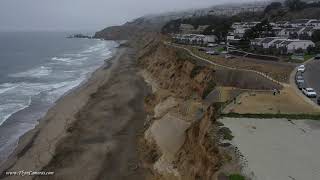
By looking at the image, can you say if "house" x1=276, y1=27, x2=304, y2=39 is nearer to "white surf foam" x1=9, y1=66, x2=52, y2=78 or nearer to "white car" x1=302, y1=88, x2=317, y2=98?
"white surf foam" x1=9, y1=66, x2=52, y2=78

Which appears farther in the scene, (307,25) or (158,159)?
Result: (307,25)

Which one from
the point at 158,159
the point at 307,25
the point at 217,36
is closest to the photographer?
the point at 158,159

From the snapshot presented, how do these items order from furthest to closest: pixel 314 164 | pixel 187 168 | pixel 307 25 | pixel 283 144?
pixel 307 25 < pixel 187 168 < pixel 283 144 < pixel 314 164

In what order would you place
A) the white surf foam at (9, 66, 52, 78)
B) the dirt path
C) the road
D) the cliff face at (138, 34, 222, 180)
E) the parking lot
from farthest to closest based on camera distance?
the white surf foam at (9, 66, 52, 78)
the road
the parking lot
the dirt path
the cliff face at (138, 34, 222, 180)

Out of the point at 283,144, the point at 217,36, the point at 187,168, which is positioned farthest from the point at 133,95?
the point at 217,36

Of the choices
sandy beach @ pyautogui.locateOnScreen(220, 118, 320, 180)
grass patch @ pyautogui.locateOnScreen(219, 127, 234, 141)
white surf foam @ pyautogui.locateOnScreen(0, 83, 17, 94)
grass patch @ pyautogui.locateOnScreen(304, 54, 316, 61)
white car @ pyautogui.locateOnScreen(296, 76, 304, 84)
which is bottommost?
white surf foam @ pyautogui.locateOnScreen(0, 83, 17, 94)

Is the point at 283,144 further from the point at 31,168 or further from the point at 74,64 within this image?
the point at 74,64

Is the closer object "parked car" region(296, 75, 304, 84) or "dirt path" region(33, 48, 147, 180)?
"dirt path" region(33, 48, 147, 180)

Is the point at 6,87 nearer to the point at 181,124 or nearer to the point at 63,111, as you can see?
the point at 63,111

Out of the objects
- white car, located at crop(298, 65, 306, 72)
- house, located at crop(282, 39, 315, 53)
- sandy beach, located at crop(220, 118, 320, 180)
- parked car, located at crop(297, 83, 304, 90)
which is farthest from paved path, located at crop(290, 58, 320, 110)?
house, located at crop(282, 39, 315, 53)
